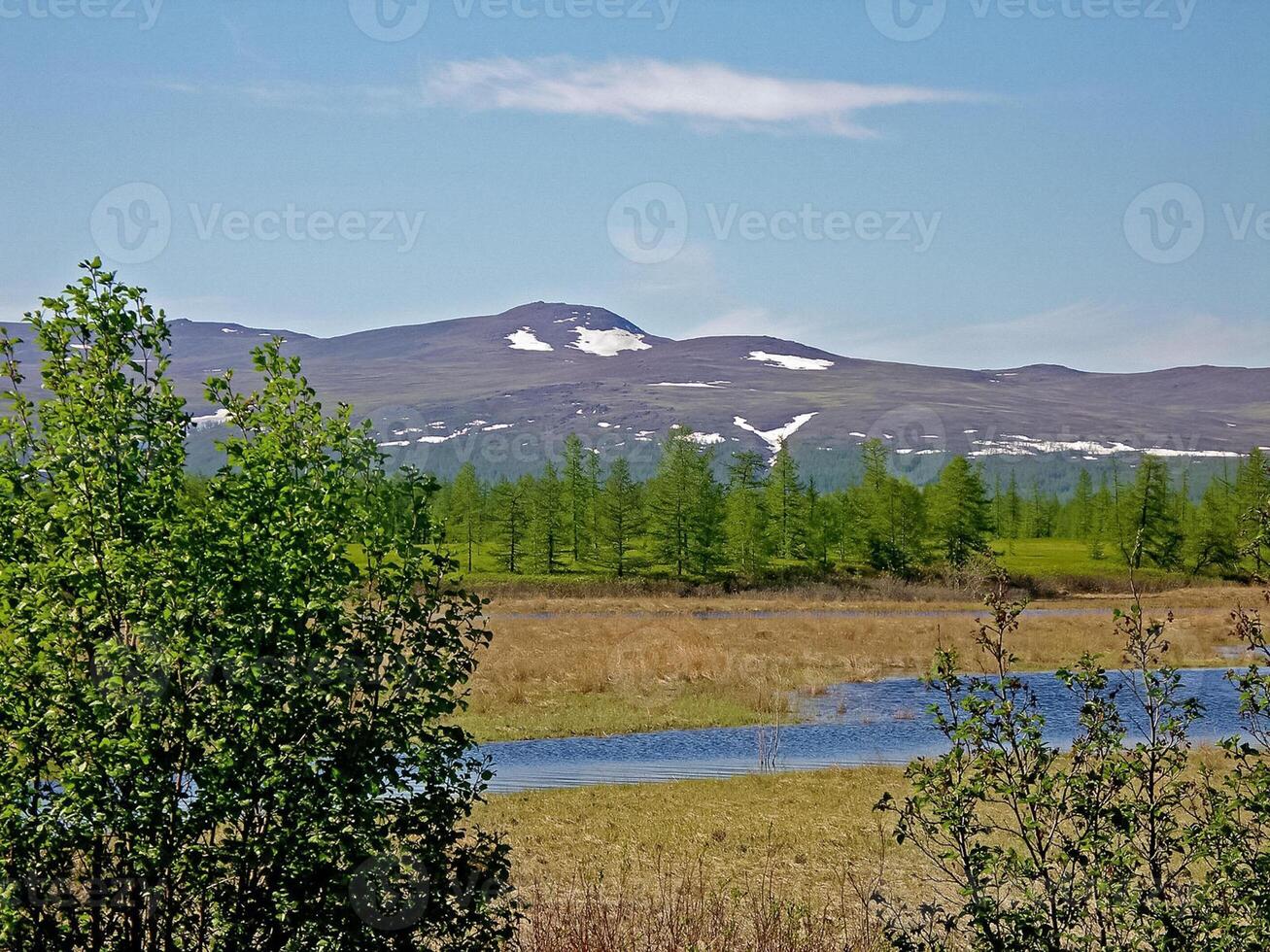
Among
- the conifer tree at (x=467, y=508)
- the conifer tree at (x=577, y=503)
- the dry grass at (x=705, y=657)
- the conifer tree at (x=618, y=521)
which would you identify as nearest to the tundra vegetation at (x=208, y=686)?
the dry grass at (x=705, y=657)

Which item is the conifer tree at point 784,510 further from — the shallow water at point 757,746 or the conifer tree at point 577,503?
the shallow water at point 757,746

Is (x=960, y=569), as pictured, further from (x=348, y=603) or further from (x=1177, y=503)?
(x=348, y=603)

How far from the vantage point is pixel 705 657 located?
4522 cm

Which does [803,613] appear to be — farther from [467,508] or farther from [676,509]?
[467,508]

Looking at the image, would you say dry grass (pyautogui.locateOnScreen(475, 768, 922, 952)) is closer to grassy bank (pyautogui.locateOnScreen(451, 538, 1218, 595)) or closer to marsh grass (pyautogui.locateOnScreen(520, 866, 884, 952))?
marsh grass (pyautogui.locateOnScreen(520, 866, 884, 952))

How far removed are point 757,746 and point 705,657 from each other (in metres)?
13.9

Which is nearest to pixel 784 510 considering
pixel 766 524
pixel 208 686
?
pixel 766 524

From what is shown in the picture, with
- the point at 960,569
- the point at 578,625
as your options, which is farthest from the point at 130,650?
the point at 960,569

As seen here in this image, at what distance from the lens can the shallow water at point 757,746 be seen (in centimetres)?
2777

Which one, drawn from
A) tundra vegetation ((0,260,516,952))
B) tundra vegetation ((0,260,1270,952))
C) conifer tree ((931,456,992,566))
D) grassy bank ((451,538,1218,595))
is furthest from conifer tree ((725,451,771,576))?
tundra vegetation ((0,260,516,952))

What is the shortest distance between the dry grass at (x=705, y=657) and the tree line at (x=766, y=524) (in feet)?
94.8

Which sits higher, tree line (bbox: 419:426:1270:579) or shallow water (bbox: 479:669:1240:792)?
tree line (bbox: 419:426:1270:579)

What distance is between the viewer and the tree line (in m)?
111

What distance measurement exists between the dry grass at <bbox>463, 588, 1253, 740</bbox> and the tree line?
28901 millimetres
